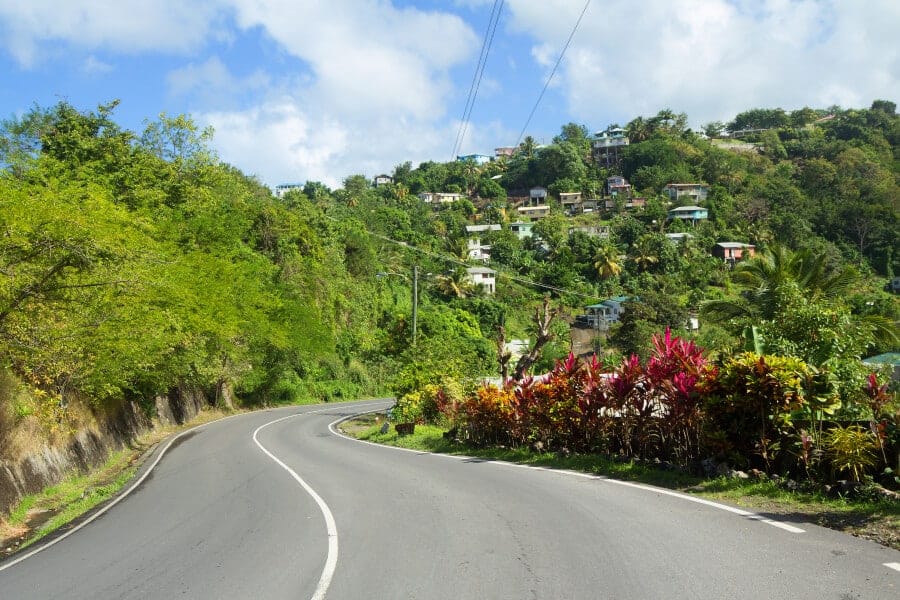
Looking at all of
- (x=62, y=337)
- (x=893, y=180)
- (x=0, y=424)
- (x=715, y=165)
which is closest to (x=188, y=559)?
(x=62, y=337)

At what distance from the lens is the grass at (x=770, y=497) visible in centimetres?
700

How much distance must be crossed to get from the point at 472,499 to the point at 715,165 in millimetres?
136454

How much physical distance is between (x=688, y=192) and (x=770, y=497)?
4853 inches

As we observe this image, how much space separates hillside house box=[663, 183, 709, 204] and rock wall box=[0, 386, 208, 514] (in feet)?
348

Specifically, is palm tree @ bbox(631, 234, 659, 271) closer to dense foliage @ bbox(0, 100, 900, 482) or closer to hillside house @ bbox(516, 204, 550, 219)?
dense foliage @ bbox(0, 100, 900, 482)

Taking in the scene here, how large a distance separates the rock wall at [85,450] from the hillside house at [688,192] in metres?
106

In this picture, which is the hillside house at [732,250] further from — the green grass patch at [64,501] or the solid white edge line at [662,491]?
the green grass patch at [64,501]

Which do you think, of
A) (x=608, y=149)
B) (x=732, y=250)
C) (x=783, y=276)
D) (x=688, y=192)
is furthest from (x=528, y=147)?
(x=783, y=276)

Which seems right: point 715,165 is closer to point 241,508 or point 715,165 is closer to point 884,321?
point 884,321

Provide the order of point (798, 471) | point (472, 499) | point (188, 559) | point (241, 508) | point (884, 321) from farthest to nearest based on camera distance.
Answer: point (884, 321) → point (241, 508) → point (472, 499) → point (798, 471) → point (188, 559)

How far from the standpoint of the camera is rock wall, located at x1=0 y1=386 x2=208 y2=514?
14320 mm

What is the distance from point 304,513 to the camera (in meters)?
10.2

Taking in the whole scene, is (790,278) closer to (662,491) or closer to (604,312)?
(662,491)

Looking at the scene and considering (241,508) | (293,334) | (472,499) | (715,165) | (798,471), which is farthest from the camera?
(715,165)
